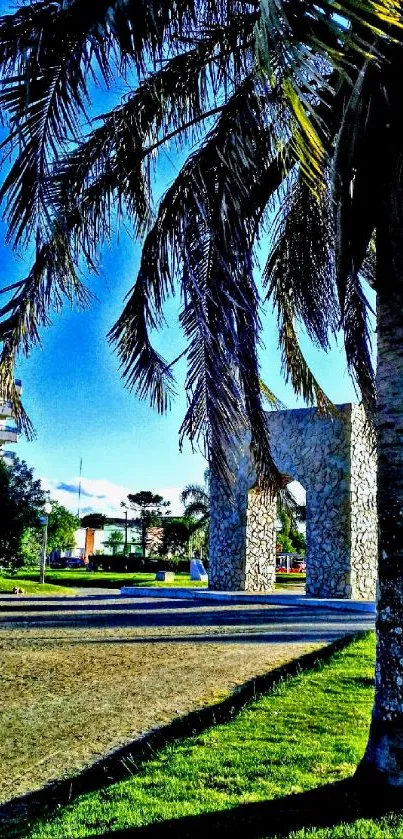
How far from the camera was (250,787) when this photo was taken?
4191 millimetres

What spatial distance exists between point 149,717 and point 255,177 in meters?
4.20

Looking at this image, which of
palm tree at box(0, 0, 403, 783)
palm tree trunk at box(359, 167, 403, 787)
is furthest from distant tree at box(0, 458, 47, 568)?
palm tree trunk at box(359, 167, 403, 787)

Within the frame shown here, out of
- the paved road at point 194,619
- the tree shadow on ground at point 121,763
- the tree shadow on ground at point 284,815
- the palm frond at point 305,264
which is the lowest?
the tree shadow on ground at point 121,763

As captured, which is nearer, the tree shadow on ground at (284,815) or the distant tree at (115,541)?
the tree shadow on ground at (284,815)

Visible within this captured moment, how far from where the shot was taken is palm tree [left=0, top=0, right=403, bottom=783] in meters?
3.51

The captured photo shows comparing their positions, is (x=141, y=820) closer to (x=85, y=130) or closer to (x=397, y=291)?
(x=397, y=291)

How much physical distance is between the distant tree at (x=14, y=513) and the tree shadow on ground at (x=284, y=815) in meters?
19.8

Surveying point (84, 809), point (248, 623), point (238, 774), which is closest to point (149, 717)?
point (238, 774)

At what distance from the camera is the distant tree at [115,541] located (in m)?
69.1

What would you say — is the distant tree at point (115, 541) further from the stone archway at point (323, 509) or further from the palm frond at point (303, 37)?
the palm frond at point (303, 37)

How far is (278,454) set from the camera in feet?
70.1

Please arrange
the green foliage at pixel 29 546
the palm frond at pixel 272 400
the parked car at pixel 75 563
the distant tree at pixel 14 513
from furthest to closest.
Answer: the parked car at pixel 75 563
the green foliage at pixel 29 546
the distant tree at pixel 14 513
the palm frond at pixel 272 400

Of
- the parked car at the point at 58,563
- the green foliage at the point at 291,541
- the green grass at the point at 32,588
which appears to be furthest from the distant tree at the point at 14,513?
the parked car at the point at 58,563

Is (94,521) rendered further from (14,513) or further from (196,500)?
(14,513)
